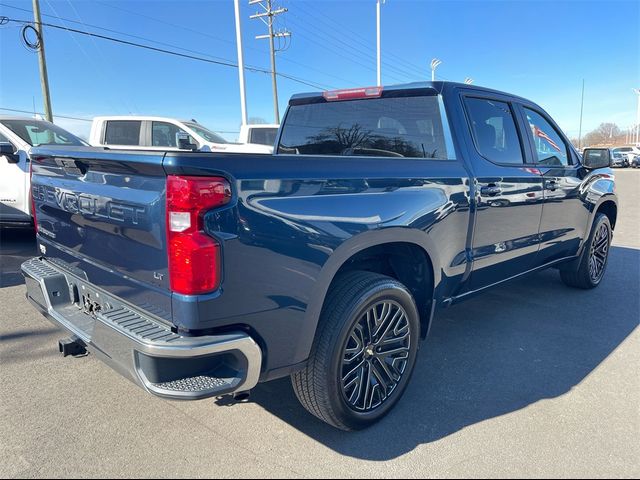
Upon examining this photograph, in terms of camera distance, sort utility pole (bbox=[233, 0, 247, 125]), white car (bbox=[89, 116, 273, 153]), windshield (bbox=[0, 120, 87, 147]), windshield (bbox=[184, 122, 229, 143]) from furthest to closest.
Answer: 1. utility pole (bbox=[233, 0, 247, 125])
2. windshield (bbox=[184, 122, 229, 143])
3. white car (bbox=[89, 116, 273, 153])
4. windshield (bbox=[0, 120, 87, 147])

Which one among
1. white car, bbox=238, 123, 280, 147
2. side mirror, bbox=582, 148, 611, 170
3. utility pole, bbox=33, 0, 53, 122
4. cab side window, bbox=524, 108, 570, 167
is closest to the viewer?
cab side window, bbox=524, 108, 570, 167

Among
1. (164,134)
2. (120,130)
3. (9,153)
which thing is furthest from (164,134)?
(9,153)

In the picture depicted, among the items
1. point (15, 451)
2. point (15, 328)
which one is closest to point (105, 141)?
point (15, 328)

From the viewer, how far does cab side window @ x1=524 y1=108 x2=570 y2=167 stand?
161 inches

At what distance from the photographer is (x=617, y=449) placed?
8.17 feet

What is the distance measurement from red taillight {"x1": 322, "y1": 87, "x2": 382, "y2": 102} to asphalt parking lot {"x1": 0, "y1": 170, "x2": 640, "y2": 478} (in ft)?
6.70

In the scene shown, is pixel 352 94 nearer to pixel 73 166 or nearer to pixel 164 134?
pixel 73 166

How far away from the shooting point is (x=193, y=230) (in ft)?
6.17

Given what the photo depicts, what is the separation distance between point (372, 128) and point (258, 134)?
10.0 metres

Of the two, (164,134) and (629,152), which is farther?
(629,152)

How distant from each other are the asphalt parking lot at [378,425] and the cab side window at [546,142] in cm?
158

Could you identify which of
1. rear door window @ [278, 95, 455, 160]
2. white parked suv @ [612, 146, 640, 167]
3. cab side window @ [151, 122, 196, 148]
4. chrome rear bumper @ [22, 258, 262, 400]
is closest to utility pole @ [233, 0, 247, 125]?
cab side window @ [151, 122, 196, 148]

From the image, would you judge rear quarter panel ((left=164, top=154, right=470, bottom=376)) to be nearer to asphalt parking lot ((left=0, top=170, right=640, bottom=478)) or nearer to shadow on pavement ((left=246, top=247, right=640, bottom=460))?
asphalt parking lot ((left=0, top=170, right=640, bottom=478))

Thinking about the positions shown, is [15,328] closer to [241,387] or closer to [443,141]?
[241,387]
